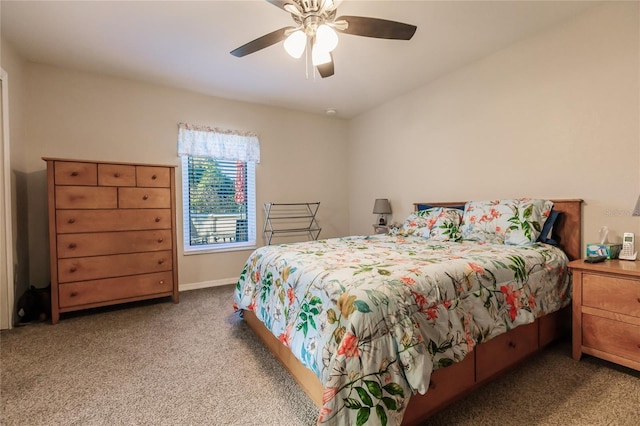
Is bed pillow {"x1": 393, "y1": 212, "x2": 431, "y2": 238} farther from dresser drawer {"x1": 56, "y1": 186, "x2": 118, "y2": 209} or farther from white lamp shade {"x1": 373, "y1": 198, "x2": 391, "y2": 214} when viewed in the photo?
dresser drawer {"x1": 56, "y1": 186, "x2": 118, "y2": 209}

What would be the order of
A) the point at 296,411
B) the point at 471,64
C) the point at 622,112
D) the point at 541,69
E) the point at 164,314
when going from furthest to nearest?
the point at 471,64 < the point at 164,314 < the point at 541,69 < the point at 622,112 < the point at 296,411

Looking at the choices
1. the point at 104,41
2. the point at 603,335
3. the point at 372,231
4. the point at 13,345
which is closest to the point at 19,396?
the point at 13,345

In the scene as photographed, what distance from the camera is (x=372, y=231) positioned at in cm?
410

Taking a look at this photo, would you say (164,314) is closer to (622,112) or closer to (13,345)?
(13,345)

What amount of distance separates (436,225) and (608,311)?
4.09 feet

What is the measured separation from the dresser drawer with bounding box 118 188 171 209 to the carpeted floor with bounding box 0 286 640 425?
3.64 ft

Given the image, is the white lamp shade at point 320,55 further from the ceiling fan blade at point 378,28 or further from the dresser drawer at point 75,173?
the dresser drawer at point 75,173

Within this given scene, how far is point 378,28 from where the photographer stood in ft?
5.53

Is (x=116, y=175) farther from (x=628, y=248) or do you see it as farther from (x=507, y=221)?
(x=628, y=248)

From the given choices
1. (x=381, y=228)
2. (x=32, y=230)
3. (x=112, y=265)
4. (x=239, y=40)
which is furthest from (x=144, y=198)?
(x=381, y=228)

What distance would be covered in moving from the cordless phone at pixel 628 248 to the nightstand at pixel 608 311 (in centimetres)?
7

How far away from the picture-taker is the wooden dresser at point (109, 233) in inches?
93.4

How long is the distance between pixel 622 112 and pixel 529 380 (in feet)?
6.13

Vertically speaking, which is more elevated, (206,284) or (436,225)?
(436,225)
